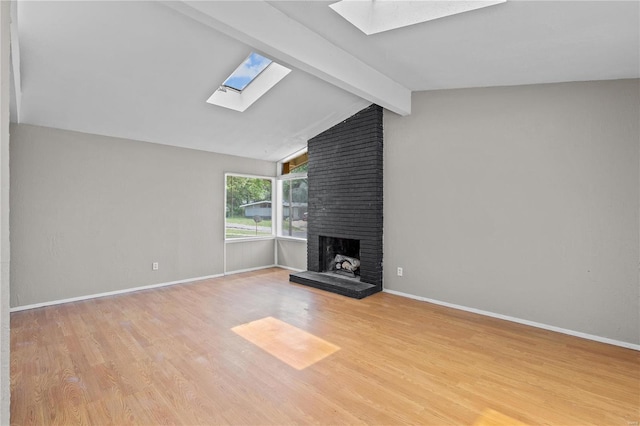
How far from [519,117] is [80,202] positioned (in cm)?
533

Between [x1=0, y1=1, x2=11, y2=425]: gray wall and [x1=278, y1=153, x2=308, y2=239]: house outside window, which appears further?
[x1=278, y1=153, x2=308, y2=239]: house outside window

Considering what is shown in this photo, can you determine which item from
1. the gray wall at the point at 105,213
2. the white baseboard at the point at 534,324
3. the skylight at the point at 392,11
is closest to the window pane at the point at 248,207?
the gray wall at the point at 105,213

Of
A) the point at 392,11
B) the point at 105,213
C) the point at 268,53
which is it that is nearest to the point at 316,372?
the point at 268,53

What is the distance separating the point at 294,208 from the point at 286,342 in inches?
143

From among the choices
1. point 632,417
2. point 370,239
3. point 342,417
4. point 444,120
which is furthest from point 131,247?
point 632,417

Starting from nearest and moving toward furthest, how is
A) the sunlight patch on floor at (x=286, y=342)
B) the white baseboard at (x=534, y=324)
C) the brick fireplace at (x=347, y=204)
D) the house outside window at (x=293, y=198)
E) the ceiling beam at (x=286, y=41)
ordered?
1. the ceiling beam at (x=286, y=41)
2. the sunlight patch on floor at (x=286, y=342)
3. the white baseboard at (x=534, y=324)
4. the brick fireplace at (x=347, y=204)
5. the house outside window at (x=293, y=198)

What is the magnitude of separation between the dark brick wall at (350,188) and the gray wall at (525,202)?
25 cm

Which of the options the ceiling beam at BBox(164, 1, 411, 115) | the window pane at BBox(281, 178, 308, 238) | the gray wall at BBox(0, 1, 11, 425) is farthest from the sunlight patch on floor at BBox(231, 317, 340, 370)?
the window pane at BBox(281, 178, 308, 238)

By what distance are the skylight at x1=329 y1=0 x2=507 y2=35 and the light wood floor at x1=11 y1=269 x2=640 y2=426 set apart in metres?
2.64

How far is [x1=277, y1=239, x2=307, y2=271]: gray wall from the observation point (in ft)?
19.4

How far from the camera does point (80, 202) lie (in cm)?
406

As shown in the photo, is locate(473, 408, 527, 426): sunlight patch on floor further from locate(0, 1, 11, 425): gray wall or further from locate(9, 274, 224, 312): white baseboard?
locate(9, 274, 224, 312): white baseboard

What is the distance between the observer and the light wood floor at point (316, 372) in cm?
191

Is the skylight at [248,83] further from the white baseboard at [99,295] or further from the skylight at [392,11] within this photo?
the white baseboard at [99,295]
